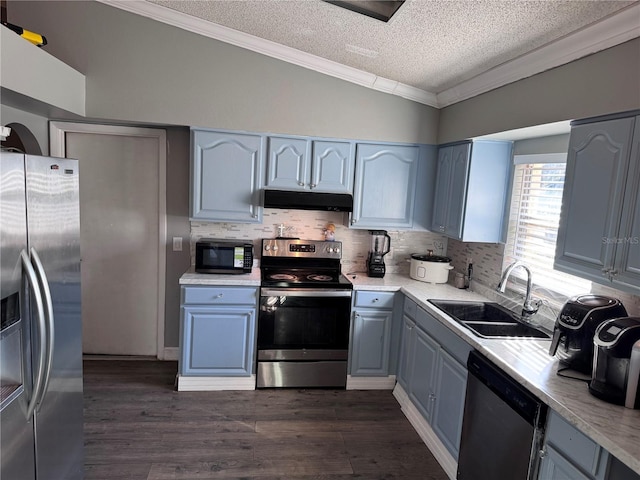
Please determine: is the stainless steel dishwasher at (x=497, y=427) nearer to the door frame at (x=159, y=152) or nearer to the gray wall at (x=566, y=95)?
the gray wall at (x=566, y=95)

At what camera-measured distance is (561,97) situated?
6.86 feet

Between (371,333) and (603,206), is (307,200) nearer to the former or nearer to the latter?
(371,333)

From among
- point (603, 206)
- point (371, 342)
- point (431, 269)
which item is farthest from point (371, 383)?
point (603, 206)

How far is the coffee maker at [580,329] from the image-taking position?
5.84 ft

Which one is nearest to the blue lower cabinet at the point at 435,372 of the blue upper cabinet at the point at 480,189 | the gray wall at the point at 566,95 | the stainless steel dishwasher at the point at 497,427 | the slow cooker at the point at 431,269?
the stainless steel dishwasher at the point at 497,427

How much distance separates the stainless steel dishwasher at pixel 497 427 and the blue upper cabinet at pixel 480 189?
1.16 metres

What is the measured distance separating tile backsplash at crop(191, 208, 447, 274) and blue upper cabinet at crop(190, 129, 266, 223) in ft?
1.14

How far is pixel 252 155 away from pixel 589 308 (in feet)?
8.08

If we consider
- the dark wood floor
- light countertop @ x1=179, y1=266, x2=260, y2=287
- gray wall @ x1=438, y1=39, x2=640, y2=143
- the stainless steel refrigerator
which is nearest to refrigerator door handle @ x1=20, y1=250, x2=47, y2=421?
the stainless steel refrigerator

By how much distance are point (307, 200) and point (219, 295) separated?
39.6 inches

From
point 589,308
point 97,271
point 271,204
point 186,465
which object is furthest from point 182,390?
point 589,308

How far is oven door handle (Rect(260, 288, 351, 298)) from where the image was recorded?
324 centimetres

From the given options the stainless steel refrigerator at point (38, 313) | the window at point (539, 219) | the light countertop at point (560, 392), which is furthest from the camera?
the window at point (539, 219)

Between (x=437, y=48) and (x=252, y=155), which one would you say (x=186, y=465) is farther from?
(x=437, y=48)
